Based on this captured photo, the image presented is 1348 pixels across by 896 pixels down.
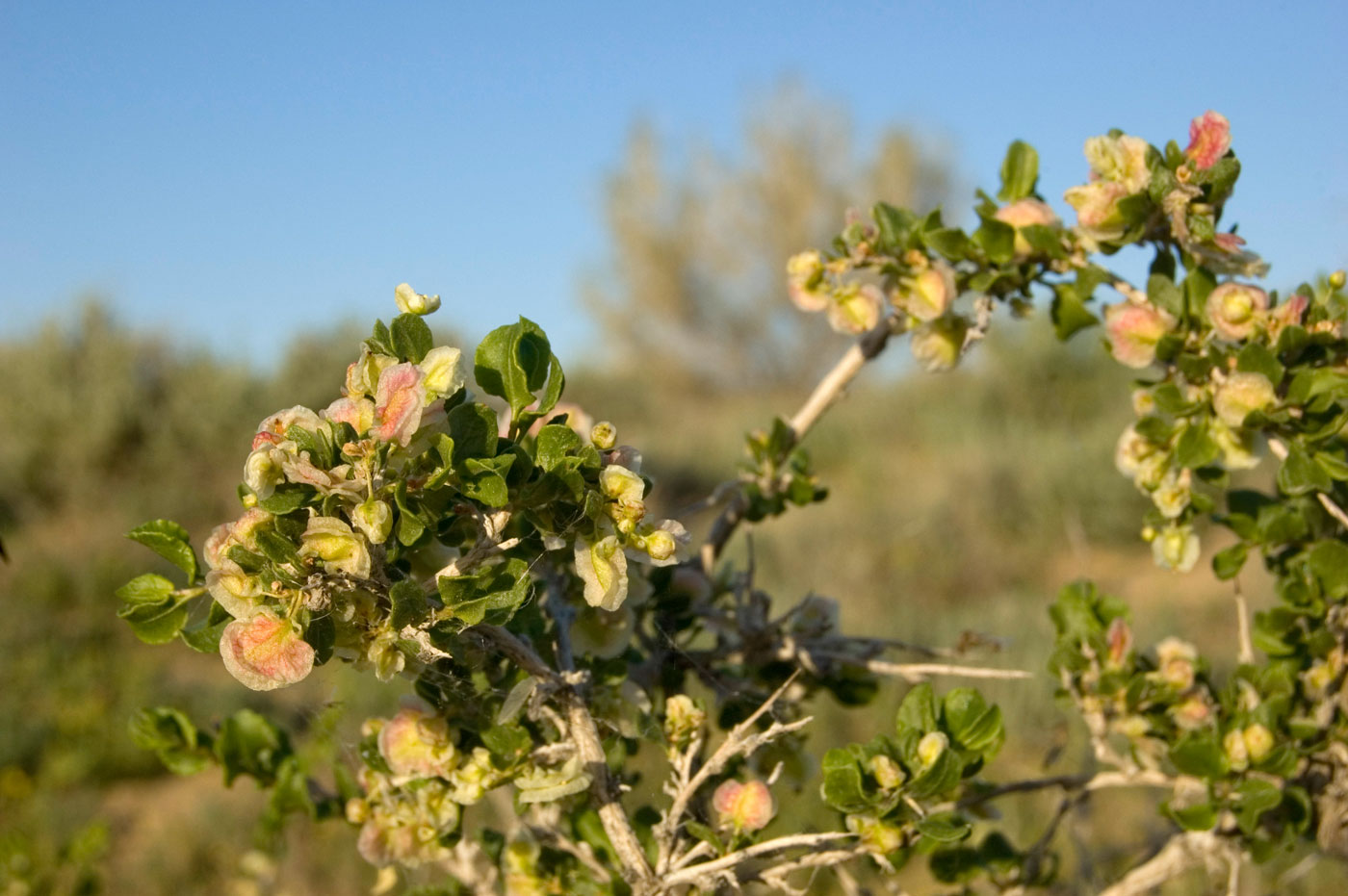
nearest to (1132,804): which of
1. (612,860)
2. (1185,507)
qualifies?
(1185,507)

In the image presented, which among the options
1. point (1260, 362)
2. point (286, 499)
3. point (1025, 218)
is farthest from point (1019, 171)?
point (286, 499)

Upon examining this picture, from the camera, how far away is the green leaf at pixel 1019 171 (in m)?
0.94

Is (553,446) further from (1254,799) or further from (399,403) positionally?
(1254,799)

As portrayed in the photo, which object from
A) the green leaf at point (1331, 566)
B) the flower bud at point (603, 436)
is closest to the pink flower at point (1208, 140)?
the green leaf at point (1331, 566)

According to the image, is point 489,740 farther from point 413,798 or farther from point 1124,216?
point 1124,216

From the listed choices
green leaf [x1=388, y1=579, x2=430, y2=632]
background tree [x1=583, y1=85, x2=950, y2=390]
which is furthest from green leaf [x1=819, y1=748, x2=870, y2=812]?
background tree [x1=583, y1=85, x2=950, y2=390]

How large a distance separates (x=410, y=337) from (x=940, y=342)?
53 cm

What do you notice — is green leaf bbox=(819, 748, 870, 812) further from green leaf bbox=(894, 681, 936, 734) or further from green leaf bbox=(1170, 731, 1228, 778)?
green leaf bbox=(1170, 731, 1228, 778)

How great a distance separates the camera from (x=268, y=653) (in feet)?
1.71

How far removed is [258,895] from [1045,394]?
7902mm

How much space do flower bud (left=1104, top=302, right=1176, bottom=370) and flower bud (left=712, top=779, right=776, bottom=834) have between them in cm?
45

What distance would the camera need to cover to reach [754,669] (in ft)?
3.09

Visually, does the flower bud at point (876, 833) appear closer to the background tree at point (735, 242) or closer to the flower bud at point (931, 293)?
the flower bud at point (931, 293)

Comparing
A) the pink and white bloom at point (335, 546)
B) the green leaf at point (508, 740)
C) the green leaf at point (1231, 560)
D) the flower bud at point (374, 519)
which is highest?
the flower bud at point (374, 519)
